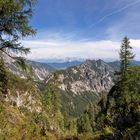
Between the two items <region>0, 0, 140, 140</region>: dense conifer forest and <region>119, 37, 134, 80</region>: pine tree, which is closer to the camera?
<region>0, 0, 140, 140</region>: dense conifer forest

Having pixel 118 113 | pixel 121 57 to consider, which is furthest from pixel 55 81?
pixel 118 113

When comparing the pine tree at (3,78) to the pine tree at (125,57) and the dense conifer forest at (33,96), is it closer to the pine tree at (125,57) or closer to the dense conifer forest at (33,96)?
the dense conifer forest at (33,96)

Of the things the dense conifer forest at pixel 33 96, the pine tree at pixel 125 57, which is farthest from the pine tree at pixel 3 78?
the pine tree at pixel 125 57

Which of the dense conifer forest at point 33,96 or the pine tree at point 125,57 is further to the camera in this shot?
the pine tree at point 125,57

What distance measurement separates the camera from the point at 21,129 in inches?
1740

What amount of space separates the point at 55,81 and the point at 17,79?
83556 mm

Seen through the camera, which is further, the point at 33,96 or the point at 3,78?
the point at 33,96

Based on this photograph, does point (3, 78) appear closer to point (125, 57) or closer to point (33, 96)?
point (33, 96)

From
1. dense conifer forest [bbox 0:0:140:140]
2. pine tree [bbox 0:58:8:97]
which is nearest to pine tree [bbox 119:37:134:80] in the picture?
dense conifer forest [bbox 0:0:140:140]

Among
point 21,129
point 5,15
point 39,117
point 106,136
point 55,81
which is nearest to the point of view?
point 5,15

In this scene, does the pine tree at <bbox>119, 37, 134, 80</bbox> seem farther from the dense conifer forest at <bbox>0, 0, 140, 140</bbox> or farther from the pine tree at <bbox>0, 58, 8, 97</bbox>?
the pine tree at <bbox>0, 58, 8, 97</bbox>

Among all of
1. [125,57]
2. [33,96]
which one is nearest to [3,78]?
→ [33,96]

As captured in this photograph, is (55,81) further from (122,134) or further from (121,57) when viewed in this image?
(122,134)

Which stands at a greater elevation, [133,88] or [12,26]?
[12,26]
